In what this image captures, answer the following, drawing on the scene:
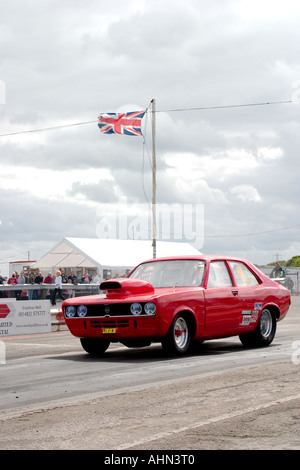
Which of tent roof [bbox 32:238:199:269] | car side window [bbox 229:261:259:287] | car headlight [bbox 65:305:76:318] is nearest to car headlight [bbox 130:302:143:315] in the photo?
car headlight [bbox 65:305:76:318]

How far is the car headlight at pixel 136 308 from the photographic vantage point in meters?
11.2

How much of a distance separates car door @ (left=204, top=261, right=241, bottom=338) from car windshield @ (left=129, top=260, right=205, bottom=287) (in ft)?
0.66

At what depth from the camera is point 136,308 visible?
1128 centimetres

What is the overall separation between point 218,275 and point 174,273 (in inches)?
29.9

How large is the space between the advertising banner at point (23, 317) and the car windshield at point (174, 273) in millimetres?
6640

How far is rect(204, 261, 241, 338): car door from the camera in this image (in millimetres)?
12050

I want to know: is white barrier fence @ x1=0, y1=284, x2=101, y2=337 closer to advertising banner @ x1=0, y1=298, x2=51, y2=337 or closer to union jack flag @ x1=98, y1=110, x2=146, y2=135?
advertising banner @ x1=0, y1=298, x2=51, y2=337

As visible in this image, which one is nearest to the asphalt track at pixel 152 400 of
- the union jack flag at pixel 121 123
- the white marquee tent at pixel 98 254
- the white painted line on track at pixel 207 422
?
the white painted line on track at pixel 207 422

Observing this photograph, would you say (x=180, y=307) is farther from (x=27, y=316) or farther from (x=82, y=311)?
(x=27, y=316)

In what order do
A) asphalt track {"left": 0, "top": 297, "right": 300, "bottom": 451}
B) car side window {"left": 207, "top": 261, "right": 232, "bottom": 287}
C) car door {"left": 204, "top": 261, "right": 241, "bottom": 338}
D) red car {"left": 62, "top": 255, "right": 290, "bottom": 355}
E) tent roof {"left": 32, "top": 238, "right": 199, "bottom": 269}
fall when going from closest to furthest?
asphalt track {"left": 0, "top": 297, "right": 300, "bottom": 451}, red car {"left": 62, "top": 255, "right": 290, "bottom": 355}, car door {"left": 204, "top": 261, "right": 241, "bottom": 338}, car side window {"left": 207, "top": 261, "right": 232, "bottom": 287}, tent roof {"left": 32, "top": 238, "right": 199, "bottom": 269}

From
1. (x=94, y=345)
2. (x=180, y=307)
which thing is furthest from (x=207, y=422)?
(x=94, y=345)

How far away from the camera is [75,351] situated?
13602mm

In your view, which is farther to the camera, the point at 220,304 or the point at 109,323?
the point at 220,304

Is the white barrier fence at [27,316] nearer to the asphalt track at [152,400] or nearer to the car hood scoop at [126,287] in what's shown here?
the asphalt track at [152,400]
